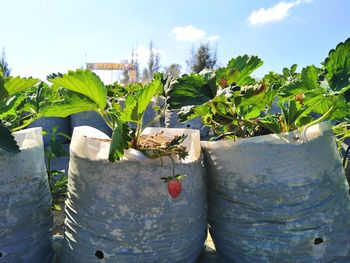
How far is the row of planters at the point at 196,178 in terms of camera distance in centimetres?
107

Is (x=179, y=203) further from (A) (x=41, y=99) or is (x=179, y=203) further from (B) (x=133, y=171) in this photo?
(A) (x=41, y=99)

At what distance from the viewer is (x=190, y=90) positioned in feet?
3.51

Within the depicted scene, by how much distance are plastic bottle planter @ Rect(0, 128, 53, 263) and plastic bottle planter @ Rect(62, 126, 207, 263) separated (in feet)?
0.43

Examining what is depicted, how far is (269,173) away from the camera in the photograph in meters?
1.13

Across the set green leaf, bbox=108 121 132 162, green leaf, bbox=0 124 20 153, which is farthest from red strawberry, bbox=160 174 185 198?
green leaf, bbox=0 124 20 153

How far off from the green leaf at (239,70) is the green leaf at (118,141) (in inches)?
12.5

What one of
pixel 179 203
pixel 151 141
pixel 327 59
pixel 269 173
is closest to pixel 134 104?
pixel 151 141

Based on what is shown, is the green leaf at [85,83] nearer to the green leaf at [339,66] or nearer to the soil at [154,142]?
the soil at [154,142]

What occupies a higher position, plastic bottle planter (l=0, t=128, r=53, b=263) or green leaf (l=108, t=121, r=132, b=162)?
green leaf (l=108, t=121, r=132, b=162)

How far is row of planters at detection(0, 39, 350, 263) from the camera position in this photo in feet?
3.52

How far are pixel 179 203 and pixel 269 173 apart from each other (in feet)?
0.88

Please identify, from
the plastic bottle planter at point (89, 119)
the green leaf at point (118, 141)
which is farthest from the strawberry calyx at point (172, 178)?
the plastic bottle planter at point (89, 119)

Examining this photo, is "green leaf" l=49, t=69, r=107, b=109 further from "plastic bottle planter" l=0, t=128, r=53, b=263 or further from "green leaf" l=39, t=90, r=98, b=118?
"plastic bottle planter" l=0, t=128, r=53, b=263

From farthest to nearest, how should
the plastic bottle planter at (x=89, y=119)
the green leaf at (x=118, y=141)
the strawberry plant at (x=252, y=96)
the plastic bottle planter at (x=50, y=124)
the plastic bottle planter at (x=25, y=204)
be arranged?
the plastic bottle planter at (x=89, y=119), the plastic bottle planter at (x=50, y=124), the plastic bottle planter at (x=25, y=204), the strawberry plant at (x=252, y=96), the green leaf at (x=118, y=141)
